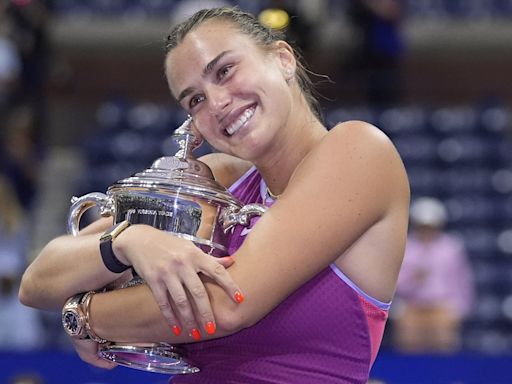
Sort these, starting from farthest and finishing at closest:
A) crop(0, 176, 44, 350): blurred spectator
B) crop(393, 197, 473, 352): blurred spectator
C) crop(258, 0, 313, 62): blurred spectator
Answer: crop(258, 0, 313, 62): blurred spectator, crop(0, 176, 44, 350): blurred spectator, crop(393, 197, 473, 352): blurred spectator

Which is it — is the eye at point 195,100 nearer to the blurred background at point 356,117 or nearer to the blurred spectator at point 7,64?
the blurred background at point 356,117

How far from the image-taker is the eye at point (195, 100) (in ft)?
6.31

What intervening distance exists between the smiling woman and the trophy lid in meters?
0.04

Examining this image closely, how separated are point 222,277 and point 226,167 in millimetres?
521

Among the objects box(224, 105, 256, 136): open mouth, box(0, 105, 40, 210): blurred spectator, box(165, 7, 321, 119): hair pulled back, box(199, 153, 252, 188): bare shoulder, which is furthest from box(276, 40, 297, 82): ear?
box(0, 105, 40, 210): blurred spectator

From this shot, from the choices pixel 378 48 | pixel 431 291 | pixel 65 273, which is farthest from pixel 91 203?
pixel 378 48

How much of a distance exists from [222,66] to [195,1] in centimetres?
674

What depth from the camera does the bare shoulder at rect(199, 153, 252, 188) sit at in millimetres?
2188

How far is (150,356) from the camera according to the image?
1809mm

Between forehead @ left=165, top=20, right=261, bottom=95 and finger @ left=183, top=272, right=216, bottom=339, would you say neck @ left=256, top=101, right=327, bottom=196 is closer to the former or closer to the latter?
forehead @ left=165, top=20, right=261, bottom=95

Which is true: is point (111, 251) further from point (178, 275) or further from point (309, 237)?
point (309, 237)

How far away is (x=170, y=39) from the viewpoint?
77.3 inches

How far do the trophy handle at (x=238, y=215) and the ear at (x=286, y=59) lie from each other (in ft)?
0.94

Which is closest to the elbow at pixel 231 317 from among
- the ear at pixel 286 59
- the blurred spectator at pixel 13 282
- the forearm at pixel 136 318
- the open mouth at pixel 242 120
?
the forearm at pixel 136 318
